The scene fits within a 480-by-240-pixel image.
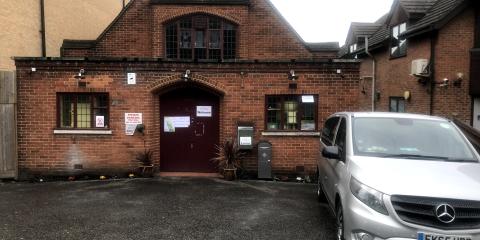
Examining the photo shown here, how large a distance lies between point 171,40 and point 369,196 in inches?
533

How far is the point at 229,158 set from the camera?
1159 centimetres

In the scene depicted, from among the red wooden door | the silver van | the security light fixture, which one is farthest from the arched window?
the silver van

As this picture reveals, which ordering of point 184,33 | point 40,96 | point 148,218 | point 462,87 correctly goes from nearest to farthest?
point 148,218, point 40,96, point 462,87, point 184,33

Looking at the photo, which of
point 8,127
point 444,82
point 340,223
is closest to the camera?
point 340,223

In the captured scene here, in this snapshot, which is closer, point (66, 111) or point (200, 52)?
point (66, 111)

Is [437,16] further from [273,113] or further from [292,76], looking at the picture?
[273,113]

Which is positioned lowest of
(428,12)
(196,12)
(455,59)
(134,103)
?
(134,103)

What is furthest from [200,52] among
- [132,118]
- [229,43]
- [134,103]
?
[132,118]

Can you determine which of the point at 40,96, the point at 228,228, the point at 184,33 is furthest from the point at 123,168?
the point at 184,33

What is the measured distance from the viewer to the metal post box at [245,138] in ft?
38.1

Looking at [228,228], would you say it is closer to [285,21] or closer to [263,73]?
[263,73]

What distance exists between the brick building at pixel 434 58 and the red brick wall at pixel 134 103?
17.6 feet

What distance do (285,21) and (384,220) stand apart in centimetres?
1350

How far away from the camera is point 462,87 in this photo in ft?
50.1
